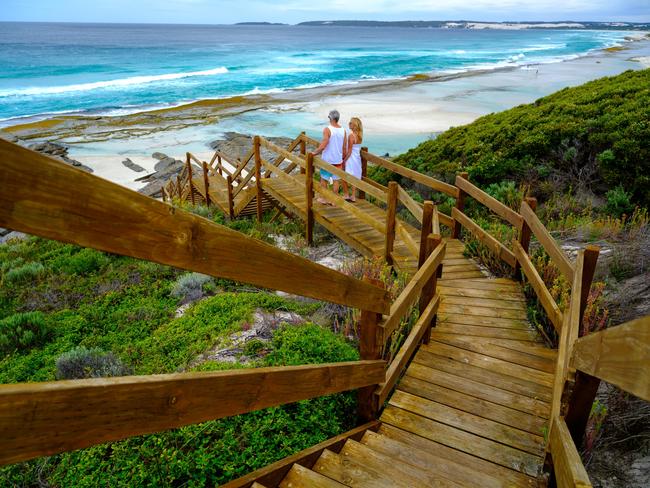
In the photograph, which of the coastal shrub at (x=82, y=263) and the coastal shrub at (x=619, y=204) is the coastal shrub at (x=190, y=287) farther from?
the coastal shrub at (x=619, y=204)

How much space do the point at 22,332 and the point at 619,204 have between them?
8966 millimetres

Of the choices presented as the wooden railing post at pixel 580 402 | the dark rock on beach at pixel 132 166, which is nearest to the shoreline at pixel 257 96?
the dark rock on beach at pixel 132 166

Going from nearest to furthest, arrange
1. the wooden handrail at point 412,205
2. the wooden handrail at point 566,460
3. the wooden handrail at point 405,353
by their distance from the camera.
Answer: the wooden handrail at point 566,460 < the wooden handrail at point 405,353 < the wooden handrail at point 412,205

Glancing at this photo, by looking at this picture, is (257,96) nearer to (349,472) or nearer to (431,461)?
(431,461)

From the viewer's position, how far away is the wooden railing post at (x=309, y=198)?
8102 millimetres

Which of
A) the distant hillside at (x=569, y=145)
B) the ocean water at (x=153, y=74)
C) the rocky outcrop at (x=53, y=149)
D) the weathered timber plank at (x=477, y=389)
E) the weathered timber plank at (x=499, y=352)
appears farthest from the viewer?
the ocean water at (x=153, y=74)

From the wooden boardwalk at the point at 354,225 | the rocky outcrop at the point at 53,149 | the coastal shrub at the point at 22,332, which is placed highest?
the wooden boardwalk at the point at 354,225

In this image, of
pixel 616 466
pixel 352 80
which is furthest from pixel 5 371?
pixel 352 80

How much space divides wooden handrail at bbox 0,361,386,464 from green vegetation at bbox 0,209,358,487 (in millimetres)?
1277

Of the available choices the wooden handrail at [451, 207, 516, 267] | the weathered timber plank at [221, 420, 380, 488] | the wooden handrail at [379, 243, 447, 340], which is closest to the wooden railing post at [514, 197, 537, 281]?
the wooden handrail at [451, 207, 516, 267]

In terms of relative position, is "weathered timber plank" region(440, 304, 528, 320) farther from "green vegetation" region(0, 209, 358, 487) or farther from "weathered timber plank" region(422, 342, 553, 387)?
"green vegetation" region(0, 209, 358, 487)

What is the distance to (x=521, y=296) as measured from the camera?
5484 mm

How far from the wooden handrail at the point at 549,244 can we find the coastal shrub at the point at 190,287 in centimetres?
405

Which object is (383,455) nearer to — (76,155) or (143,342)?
(143,342)
